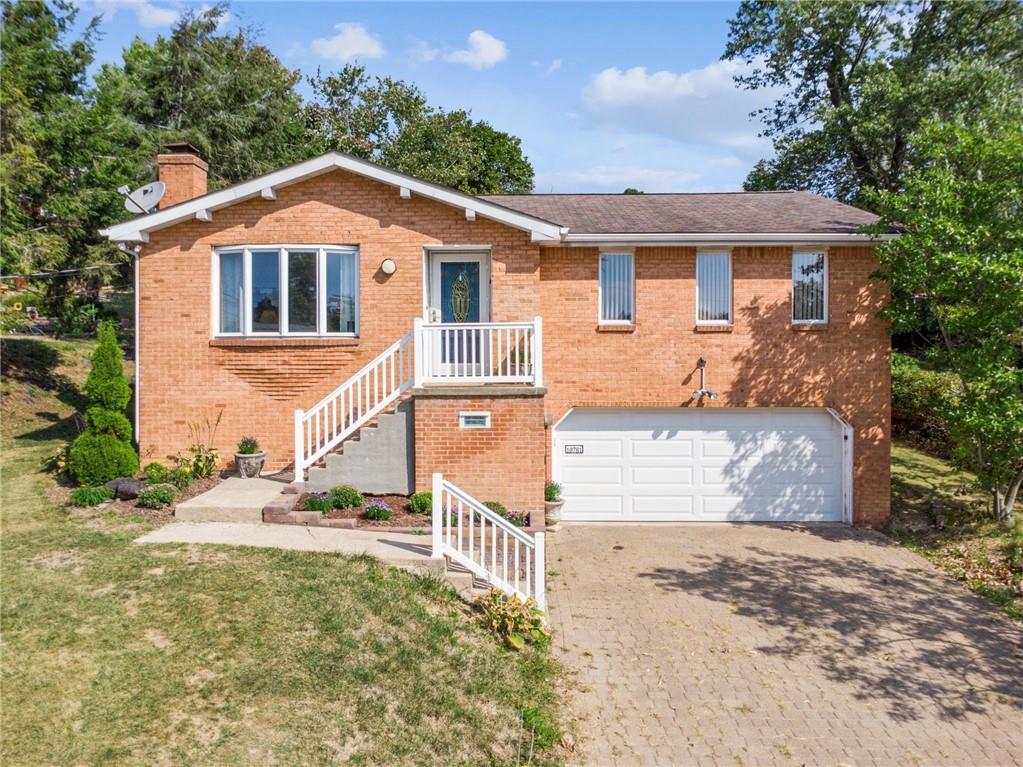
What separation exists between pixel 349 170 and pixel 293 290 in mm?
2415

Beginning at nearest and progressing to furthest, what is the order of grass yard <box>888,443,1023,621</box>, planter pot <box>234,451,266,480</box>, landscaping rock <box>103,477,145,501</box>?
grass yard <box>888,443,1023,621</box> → landscaping rock <box>103,477,145,501</box> → planter pot <box>234,451,266,480</box>

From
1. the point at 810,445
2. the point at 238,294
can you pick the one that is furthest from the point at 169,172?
the point at 810,445

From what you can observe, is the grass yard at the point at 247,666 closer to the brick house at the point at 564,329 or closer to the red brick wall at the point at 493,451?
the red brick wall at the point at 493,451

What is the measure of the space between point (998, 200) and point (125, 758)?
1310cm

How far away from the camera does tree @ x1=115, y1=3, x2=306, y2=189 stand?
94.2 feet

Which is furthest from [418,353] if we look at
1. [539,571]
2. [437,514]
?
[539,571]

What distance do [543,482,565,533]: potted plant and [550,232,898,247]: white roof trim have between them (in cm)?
464

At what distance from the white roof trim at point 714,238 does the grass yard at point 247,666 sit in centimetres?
704

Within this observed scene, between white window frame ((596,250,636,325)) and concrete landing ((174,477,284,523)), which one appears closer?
concrete landing ((174,477,284,523))

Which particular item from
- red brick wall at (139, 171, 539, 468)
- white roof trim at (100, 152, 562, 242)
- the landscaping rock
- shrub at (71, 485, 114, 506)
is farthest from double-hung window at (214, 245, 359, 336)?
shrub at (71, 485, 114, 506)

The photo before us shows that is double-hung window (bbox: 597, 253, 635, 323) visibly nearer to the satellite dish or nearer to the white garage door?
the white garage door

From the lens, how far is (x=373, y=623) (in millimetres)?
6633

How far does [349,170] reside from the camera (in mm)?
11500

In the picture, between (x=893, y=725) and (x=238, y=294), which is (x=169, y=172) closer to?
(x=238, y=294)
